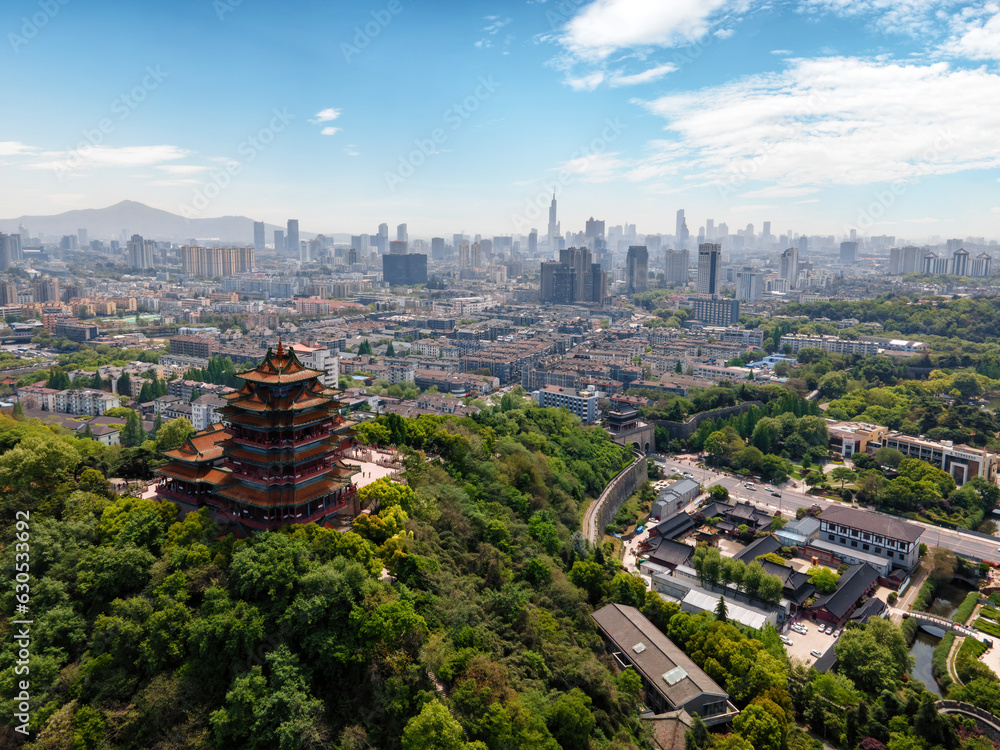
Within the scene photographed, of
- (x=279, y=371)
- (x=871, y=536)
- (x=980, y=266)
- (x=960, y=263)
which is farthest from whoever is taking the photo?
(x=980, y=266)

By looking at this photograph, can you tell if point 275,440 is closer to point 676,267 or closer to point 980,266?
point 676,267

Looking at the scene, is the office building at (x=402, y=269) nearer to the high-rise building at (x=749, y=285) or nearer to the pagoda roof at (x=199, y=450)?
the high-rise building at (x=749, y=285)

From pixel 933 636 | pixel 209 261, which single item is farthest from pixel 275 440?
pixel 209 261

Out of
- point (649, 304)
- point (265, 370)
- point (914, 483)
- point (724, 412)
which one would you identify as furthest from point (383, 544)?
point (649, 304)

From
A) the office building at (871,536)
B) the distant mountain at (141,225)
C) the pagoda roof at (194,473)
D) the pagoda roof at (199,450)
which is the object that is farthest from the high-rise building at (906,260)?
the distant mountain at (141,225)

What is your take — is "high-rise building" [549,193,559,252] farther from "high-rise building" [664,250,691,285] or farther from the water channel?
the water channel

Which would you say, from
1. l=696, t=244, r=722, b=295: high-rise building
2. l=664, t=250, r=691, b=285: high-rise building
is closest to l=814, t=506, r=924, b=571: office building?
l=696, t=244, r=722, b=295: high-rise building
